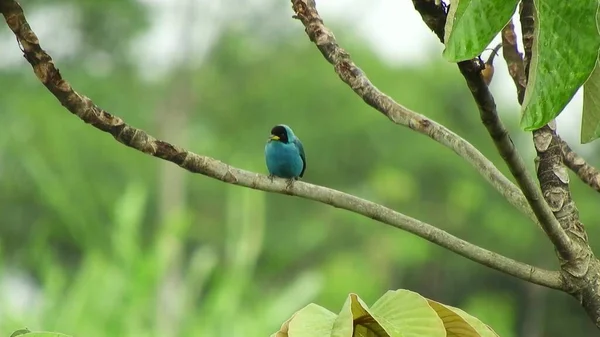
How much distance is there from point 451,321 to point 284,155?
1.86m

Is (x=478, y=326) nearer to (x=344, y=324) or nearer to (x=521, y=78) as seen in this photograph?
(x=344, y=324)

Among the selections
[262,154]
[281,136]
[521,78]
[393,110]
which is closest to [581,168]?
[521,78]

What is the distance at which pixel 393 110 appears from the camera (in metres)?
0.94

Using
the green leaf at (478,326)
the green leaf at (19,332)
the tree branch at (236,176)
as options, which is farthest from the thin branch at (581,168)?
the green leaf at (19,332)

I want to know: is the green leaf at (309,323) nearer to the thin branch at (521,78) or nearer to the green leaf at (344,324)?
the green leaf at (344,324)

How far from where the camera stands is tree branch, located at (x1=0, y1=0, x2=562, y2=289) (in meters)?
0.81

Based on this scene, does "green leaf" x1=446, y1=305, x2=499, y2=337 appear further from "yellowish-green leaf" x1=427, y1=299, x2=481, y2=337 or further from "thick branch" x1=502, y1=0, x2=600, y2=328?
"thick branch" x1=502, y1=0, x2=600, y2=328

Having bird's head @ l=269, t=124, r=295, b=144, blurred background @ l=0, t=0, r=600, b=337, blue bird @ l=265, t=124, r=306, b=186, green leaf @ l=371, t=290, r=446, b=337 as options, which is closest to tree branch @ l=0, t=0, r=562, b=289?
green leaf @ l=371, t=290, r=446, b=337

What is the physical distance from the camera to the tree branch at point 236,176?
811mm

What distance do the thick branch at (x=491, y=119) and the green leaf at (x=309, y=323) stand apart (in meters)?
0.17

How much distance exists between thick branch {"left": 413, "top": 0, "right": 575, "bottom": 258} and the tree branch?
0.06 m

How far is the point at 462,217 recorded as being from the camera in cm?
1742

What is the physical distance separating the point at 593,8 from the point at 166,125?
13.1 metres

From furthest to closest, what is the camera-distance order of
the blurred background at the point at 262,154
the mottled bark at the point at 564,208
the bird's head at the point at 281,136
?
the blurred background at the point at 262,154 → the bird's head at the point at 281,136 → the mottled bark at the point at 564,208
